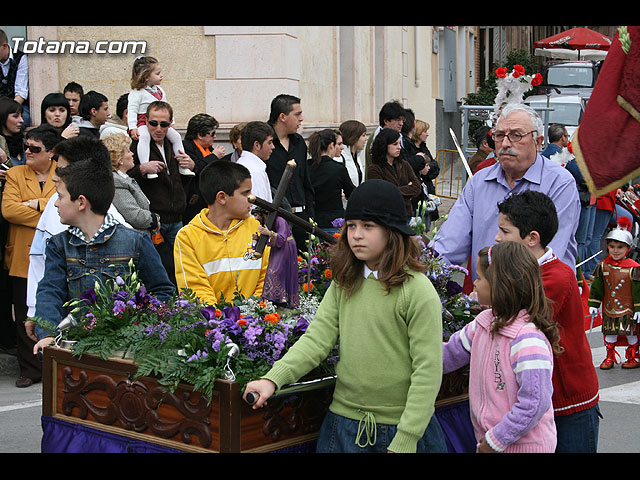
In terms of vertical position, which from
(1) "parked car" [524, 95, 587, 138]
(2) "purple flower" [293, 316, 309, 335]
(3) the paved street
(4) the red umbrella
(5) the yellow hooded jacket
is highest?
(4) the red umbrella

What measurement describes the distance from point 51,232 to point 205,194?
5.92 ft

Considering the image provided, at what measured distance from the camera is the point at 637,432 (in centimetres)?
639

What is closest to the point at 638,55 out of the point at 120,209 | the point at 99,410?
the point at 99,410

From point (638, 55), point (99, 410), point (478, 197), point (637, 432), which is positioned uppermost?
point (638, 55)

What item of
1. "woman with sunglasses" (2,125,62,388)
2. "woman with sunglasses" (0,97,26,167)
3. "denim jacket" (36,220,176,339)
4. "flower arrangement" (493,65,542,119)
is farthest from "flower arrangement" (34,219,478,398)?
"flower arrangement" (493,65,542,119)

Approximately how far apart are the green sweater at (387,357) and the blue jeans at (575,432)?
2.55 ft

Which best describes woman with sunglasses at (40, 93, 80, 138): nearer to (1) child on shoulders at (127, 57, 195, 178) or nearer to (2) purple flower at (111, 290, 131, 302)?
(1) child on shoulders at (127, 57, 195, 178)

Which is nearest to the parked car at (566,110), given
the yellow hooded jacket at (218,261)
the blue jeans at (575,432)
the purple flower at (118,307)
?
the yellow hooded jacket at (218,261)

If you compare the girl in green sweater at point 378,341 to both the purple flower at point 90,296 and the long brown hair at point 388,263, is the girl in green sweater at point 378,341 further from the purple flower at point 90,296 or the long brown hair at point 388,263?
the purple flower at point 90,296

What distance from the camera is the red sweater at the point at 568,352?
3994 millimetres

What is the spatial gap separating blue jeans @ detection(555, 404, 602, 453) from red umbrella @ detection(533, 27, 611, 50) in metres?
29.4

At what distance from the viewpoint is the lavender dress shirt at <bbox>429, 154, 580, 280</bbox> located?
15.4 ft
